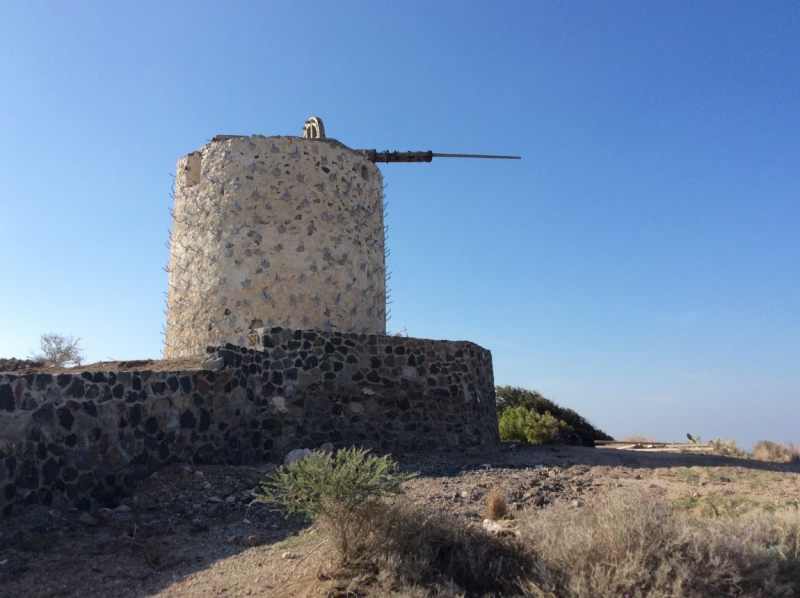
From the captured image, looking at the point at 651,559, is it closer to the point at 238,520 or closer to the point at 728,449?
the point at 238,520

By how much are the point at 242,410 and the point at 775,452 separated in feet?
38.8

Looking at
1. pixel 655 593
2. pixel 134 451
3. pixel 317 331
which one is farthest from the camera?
pixel 317 331

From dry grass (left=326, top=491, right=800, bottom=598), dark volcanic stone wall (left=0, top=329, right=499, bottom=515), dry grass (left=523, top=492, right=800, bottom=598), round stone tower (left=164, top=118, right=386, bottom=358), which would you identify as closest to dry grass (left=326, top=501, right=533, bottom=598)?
dry grass (left=326, top=491, right=800, bottom=598)

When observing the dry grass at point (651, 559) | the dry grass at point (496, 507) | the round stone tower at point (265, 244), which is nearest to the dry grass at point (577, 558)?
the dry grass at point (651, 559)

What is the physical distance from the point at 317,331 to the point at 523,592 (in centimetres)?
676

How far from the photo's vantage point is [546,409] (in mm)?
19062

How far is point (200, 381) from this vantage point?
9.10 metres

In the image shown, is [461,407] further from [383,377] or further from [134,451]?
[134,451]

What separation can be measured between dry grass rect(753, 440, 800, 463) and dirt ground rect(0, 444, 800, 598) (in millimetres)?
3520

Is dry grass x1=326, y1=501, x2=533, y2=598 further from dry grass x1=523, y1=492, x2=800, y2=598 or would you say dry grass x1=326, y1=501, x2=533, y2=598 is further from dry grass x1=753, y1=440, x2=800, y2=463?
dry grass x1=753, y1=440, x2=800, y2=463

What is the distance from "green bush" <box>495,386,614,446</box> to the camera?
18.3 meters

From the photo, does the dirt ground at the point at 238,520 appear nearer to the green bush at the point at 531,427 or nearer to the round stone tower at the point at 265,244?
the round stone tower at the point at 265,244

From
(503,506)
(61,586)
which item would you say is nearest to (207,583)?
(61,586)

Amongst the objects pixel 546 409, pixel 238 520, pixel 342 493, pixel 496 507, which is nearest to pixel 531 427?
pixel 546 409
